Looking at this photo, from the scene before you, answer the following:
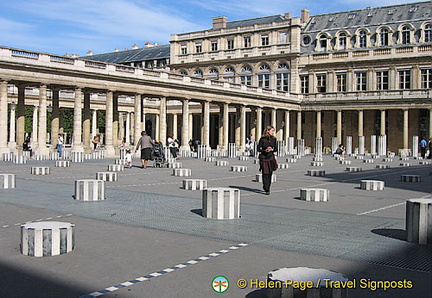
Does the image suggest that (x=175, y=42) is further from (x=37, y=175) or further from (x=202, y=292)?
(x=202, y=292)

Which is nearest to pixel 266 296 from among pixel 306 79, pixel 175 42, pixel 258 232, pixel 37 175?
pixel 258 232

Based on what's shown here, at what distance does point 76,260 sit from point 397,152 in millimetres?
62890

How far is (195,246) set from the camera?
8.31 meters

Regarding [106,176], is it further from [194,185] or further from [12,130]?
[12,130]

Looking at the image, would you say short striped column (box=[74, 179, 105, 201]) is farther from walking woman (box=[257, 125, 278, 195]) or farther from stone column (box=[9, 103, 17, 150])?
stone column (box=[9, 103, 17, 150])

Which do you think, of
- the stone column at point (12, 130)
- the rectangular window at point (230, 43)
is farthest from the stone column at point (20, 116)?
the rectangular window at point (230, 43)

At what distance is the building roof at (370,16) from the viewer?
65188mm

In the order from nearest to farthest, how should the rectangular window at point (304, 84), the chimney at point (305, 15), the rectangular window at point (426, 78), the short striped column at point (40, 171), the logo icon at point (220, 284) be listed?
the logo icon at point (220, 284) < the short striped column at point (40, 171) < the rectangular window at point (426, 78) < the rectangular window at point (304, 84) < the chimney at point (305, 15)

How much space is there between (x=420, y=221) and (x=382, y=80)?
59.6 m

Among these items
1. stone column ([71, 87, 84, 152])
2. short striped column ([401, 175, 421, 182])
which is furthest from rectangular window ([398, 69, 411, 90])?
short striped column ([401, 175, 421, 182])

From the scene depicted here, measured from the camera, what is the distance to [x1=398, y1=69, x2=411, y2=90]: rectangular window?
206ft

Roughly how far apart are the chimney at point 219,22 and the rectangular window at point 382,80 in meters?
24.5

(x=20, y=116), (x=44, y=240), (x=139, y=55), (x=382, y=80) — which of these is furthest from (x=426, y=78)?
(x=44, y=240)

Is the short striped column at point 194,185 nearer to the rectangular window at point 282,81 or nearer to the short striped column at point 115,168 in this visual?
the short striped column at point 115,168
